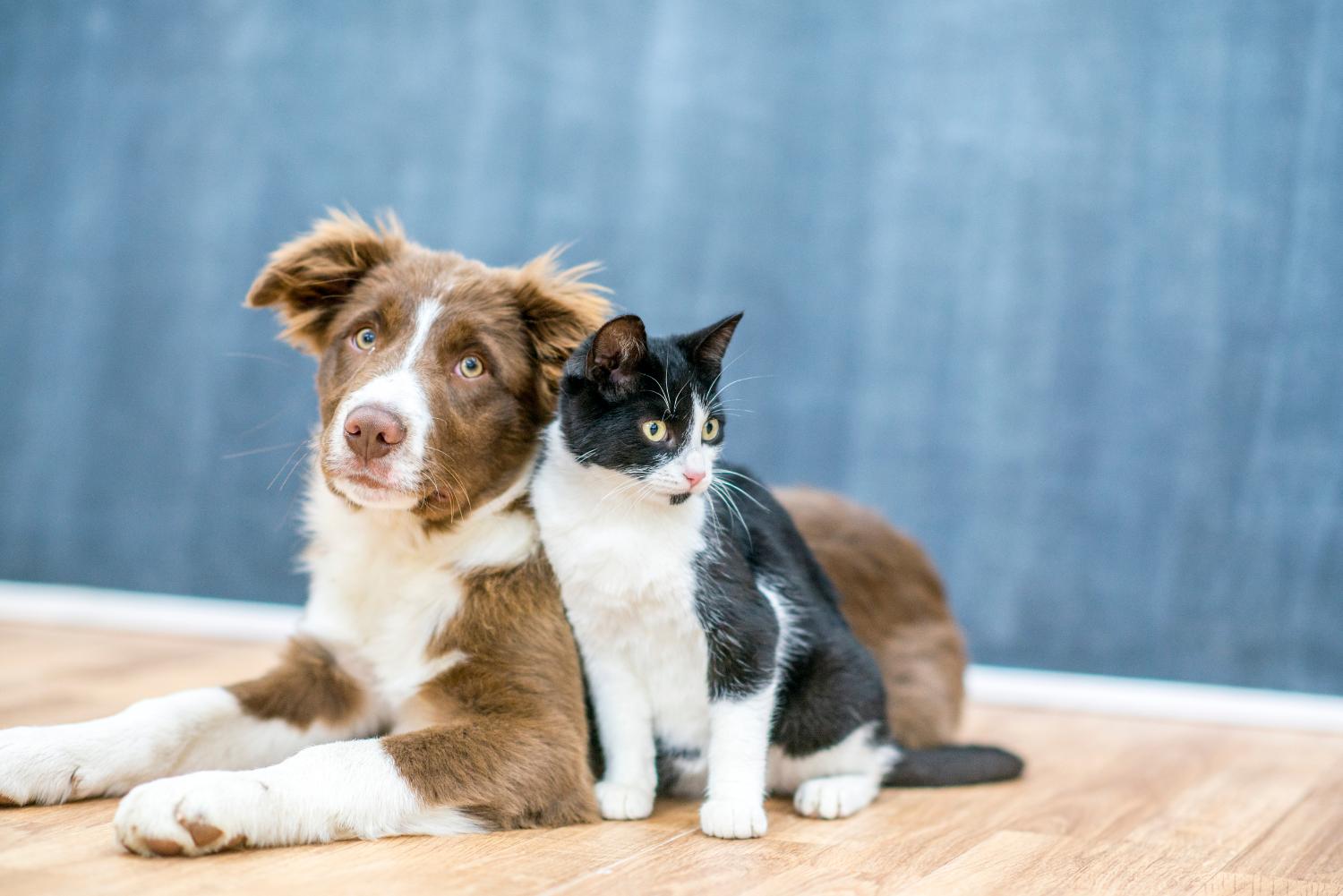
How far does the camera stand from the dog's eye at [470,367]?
1825mm

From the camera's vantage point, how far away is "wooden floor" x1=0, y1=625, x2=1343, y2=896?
138 cm

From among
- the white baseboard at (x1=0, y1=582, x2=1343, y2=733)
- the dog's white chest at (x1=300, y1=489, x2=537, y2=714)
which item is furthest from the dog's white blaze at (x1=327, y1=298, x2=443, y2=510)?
the white baseboard at (x1=0, y1=582, x2=1343, y2=733)

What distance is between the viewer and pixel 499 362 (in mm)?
1854

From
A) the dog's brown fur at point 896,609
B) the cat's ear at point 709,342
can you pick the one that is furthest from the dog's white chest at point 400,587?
the dog's brown fur at point 896,609

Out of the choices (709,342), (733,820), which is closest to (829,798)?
(733,820)

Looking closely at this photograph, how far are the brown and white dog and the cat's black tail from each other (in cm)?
67

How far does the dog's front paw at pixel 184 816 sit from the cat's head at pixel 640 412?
693mm

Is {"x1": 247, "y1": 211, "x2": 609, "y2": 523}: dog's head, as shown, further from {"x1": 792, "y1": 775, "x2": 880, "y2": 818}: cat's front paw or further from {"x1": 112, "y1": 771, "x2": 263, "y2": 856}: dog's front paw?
{"x1": 792, "y1": 775, "x2": 880, "y2": 818}: cat's front paw

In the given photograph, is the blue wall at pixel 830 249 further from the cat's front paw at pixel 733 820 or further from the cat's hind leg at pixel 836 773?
the cat's front paw at pixel 733 820

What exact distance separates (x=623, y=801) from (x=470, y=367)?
2.50 ft

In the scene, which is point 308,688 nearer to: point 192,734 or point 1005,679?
point 192,734

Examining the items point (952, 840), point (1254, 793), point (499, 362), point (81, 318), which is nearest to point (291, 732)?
point (499, 362)

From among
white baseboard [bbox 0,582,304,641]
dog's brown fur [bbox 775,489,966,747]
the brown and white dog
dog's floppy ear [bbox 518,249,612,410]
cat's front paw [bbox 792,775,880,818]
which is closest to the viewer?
the brown and white dog

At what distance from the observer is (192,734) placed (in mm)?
1765
